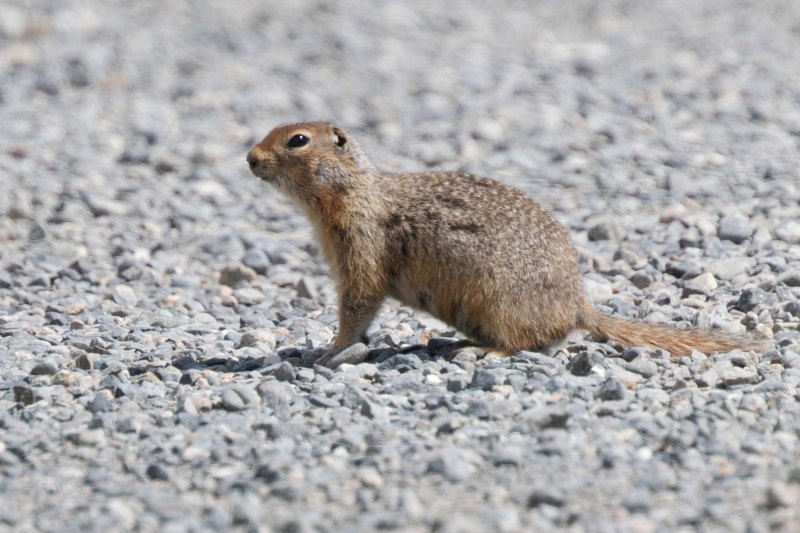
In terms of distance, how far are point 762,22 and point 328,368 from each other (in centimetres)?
1088

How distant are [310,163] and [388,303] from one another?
1.41 meters

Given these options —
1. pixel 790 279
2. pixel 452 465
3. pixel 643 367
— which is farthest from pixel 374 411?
pixel 790 279

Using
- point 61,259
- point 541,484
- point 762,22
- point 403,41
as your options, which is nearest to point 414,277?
point 541,484

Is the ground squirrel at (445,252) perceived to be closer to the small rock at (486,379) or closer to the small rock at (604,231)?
the small rock at (486,379)

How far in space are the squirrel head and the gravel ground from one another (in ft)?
2.62

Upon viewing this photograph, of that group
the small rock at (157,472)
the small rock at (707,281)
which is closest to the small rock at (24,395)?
the small rock at (157,472)

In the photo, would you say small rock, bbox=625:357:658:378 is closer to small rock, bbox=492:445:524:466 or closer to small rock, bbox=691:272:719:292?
small rock, bbox=492:445:524:466

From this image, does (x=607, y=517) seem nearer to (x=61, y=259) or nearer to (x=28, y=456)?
(x=28, y=456)

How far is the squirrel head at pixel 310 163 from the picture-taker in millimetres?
6723

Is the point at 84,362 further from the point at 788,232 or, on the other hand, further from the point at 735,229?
the point at 788,232

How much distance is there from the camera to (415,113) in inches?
486

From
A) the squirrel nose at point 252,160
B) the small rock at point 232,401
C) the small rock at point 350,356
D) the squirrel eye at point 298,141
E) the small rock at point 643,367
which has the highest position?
the squirrel eye at point 298,141

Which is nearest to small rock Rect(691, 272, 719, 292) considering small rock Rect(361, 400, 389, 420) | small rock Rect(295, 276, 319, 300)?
small rock Rect(295, 276, 319, 300)

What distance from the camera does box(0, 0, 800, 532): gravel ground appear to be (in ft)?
15.8
